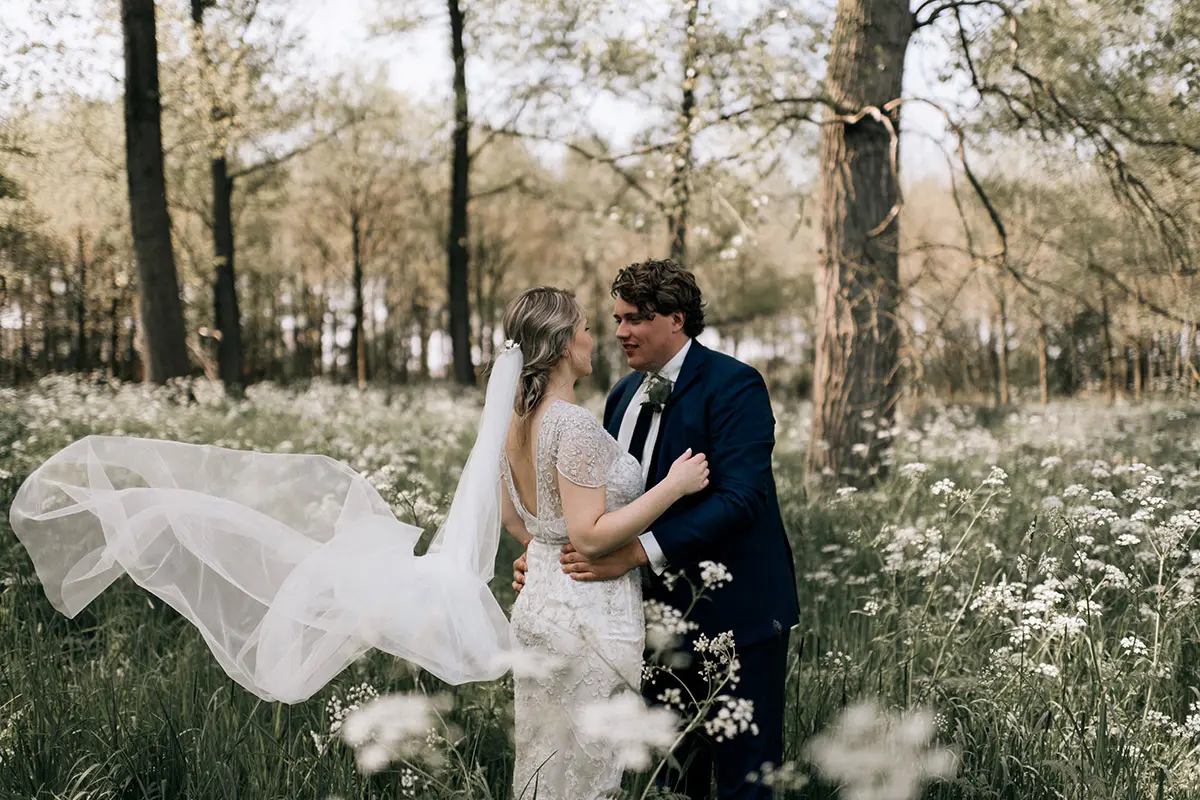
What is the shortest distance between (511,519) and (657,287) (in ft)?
3.84

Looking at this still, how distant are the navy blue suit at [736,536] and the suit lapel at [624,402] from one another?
340 millimetres

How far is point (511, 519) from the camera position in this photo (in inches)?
149

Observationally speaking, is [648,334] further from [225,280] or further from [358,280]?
[358,280]

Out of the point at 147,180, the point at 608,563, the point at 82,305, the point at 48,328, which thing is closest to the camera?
the point at 608,563

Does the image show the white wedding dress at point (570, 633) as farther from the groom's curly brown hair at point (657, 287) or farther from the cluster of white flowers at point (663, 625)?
the groom's curly brown hair at point (657, 287)

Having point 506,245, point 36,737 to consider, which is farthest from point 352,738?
point 506,245

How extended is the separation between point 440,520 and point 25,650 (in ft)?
7.03

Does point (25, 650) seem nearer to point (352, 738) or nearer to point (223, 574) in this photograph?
point (223, 574)

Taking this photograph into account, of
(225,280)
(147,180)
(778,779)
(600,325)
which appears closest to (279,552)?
(778,779)

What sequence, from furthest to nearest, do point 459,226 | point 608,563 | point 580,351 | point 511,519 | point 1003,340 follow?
point 459,226
point 1003,340
point 511,519
point 580,351
point 608,563

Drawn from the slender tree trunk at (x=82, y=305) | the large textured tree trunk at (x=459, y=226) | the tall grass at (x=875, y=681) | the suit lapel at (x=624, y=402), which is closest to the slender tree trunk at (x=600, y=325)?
the large textured tree trunk at (x=459, y=226)

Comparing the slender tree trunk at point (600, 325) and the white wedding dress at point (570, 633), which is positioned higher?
the slender tree trunk at point (600, 325)

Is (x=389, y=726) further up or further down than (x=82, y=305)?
further down

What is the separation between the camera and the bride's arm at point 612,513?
308 centimetres
